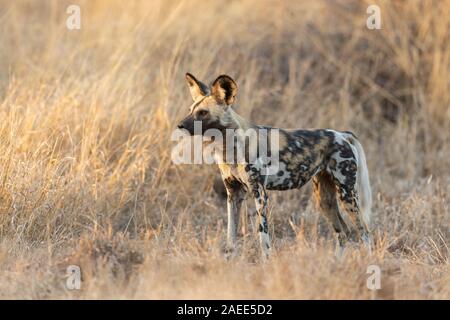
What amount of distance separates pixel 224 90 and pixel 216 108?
0.47ft

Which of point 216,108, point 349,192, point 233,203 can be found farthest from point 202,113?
point 349,192

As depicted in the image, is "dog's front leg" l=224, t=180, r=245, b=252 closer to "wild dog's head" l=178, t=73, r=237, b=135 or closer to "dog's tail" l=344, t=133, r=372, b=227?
"wild dog's head" l=178, t=73, r=237, b=135

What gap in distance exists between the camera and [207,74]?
9.16m

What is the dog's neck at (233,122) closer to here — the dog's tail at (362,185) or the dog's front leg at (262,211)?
the dog's front leg at (262,211)

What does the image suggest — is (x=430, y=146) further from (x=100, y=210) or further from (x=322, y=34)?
(x=100, y=210)

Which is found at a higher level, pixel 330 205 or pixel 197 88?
pixel 197 88

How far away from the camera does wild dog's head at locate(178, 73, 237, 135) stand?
5695 mm

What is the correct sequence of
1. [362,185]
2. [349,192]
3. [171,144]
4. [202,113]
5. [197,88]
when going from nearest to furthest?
[202,113] → [197,88] → [349,192] → [362,185] → [171,144]

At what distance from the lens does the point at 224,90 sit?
573 centimetres

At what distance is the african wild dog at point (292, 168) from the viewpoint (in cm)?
576

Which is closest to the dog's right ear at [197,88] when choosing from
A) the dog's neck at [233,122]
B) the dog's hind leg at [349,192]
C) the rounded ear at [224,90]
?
the rounded ear at [224,90]

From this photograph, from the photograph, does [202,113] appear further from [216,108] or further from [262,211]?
[262,211]

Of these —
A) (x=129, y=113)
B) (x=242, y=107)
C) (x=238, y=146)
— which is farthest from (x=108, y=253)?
(x=242, y=107)

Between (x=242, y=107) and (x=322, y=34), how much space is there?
7.75 ft
